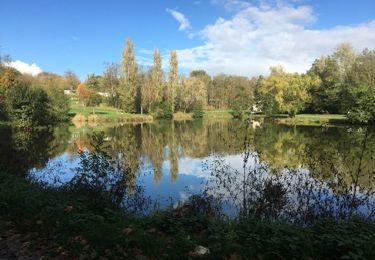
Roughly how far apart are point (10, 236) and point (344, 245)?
499cm

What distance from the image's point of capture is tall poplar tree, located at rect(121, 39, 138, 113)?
71000mm

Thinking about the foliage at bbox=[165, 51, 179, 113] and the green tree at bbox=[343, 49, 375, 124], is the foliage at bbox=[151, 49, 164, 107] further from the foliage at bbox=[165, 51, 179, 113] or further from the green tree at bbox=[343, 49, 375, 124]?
the green tree at bbox=[343, 49, 375, 124]

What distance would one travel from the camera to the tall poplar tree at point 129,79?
233ft

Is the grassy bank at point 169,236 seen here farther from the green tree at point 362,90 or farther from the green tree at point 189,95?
the green tree at point 189,95

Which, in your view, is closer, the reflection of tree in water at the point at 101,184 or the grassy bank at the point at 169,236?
the grassy bank at the point at 169,236

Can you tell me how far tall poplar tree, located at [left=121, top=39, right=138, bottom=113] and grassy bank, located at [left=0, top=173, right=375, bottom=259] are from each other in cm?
6484

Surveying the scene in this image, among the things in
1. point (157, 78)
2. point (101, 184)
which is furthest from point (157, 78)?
point (101, 184)

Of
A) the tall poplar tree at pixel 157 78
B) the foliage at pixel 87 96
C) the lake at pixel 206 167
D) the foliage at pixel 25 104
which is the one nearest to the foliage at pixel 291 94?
the tall poplar tree at pixel 157 78

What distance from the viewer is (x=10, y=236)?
235 inches

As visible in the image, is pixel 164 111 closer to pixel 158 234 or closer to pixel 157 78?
pixel 157 78

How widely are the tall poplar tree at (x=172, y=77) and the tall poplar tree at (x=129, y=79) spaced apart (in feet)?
22.8

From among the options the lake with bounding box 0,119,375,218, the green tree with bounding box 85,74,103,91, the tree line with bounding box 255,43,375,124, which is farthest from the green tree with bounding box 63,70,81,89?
the lake with bounding box 0,119,375,218

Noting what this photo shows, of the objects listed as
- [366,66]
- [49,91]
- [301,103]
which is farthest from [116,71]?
[366,66]

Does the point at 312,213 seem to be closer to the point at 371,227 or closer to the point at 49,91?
the point at 371,227
